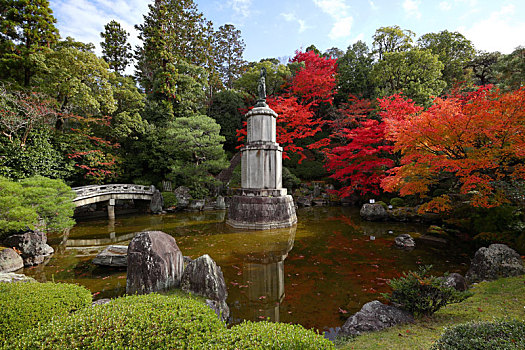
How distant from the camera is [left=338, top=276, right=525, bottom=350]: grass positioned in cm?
322

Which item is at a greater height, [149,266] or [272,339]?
[272,339]

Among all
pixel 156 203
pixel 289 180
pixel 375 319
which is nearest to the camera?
pixel 375 319

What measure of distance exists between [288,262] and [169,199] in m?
12.3

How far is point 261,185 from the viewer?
12.6 meters

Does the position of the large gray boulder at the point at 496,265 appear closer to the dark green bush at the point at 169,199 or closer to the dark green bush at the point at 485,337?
the dark green bush at the point at 485,337

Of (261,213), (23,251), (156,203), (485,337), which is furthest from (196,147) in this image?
(485,337)

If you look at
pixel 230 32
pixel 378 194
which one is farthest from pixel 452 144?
pixel 230 32

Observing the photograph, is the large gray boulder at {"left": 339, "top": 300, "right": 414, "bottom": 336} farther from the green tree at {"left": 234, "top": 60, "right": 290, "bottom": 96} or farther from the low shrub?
the green tree at {"left": 234, "top": 60, "right": 290, "bottom": 96}

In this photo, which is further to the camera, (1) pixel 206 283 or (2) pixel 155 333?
(1) pixel 206 283

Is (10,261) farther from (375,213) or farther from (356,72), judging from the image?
(356,72)

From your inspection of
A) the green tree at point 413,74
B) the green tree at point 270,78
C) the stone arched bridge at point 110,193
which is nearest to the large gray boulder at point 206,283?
the stone arched bridge at point 110,193

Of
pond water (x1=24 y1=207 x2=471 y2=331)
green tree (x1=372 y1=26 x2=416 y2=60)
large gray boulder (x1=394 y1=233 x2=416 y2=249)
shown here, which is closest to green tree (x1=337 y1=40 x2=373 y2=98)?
green tree (x1=372 y1=26 x2=416 y2=60)

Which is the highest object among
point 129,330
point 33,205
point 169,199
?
point 33,205

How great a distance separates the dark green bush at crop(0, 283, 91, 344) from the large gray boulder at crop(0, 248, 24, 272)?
483cm
